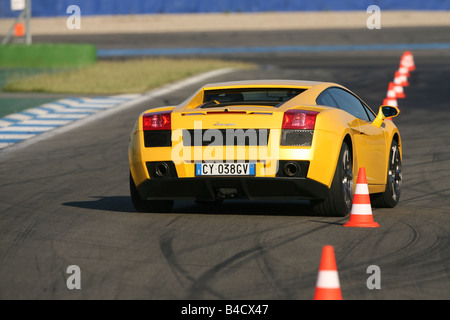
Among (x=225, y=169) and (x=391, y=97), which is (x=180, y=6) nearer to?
(x=391, y=97)

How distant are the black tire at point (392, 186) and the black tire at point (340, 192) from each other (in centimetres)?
83

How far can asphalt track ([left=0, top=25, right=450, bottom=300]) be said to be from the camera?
20.8 feet

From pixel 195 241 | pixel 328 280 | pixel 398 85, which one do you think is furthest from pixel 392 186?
pixel 398 85

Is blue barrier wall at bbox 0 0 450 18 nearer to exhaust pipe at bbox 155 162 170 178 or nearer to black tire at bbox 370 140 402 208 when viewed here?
black tire at bbox 370 140 402 208

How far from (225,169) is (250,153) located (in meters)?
0.27

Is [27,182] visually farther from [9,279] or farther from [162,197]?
[9,279]

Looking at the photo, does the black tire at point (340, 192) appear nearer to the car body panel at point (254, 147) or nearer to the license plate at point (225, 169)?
the car body panel at point (254, 147)

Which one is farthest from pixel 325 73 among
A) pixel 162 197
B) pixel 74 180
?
pixel 162 197

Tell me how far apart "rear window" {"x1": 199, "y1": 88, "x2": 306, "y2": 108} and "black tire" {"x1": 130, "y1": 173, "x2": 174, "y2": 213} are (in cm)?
102

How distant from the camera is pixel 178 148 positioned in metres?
8.88

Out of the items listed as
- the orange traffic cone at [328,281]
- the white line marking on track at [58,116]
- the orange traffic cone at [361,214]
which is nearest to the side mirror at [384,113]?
the orange traffic cone at [361,214]

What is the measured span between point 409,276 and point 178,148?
2.92m

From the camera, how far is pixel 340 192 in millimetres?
8984

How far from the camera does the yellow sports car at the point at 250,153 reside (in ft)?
28.5
